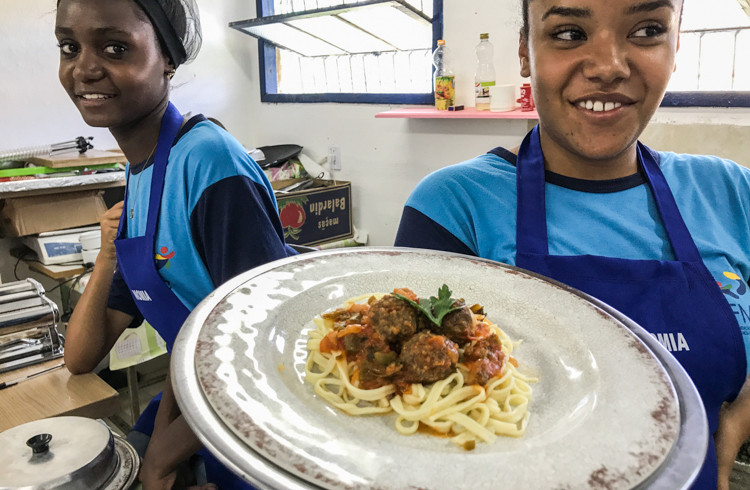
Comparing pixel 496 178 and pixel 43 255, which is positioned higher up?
pixel 496 178

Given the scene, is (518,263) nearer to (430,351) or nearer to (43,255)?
(430,351)

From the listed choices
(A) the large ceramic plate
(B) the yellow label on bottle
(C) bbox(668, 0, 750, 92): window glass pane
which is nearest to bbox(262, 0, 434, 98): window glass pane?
(B) the yellow label on bottle

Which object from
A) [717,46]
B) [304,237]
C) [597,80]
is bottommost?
[304,237]

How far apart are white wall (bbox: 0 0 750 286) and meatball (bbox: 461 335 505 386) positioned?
217cm

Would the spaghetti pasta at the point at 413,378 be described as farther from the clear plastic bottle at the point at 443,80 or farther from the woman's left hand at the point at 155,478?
the clear plastic bottle at the point at 443,80

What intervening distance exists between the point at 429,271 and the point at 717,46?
2.45m

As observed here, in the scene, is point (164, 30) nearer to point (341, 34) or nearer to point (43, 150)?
point (43, 150)

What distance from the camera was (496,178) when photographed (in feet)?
4.64

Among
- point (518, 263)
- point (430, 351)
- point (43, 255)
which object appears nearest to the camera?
point (430, 351)

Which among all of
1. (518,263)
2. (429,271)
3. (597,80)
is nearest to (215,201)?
(429,271)

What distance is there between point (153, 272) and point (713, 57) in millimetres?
2728

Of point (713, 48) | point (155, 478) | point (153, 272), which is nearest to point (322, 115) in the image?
point (713, 48)

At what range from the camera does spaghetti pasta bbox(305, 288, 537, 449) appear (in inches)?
32.7

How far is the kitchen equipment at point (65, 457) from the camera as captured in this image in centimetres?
115
